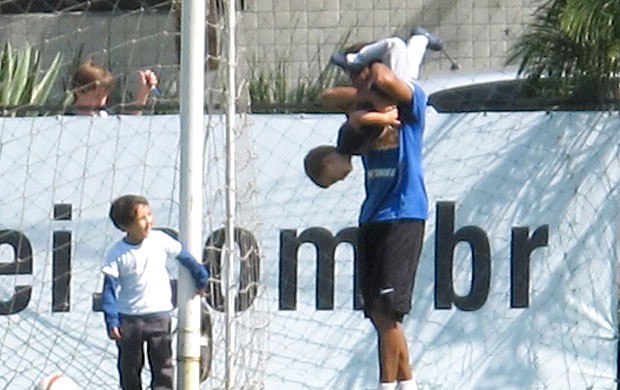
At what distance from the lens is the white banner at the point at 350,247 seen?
9758 mm

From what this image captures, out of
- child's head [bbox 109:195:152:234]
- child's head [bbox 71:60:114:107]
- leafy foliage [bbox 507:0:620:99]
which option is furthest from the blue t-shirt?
child's head [bbox 71:60:114:107]

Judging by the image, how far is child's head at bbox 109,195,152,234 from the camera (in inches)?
359

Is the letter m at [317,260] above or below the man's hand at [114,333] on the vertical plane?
above

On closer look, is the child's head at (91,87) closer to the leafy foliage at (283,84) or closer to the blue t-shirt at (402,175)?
the leafy foliage at (283,84)

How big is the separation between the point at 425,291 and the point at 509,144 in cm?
87

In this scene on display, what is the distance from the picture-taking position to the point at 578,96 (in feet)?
32.4

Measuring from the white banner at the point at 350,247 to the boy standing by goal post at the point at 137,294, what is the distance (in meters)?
0.55

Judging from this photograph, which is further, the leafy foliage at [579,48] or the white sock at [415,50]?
the leafy foliage at [579,48]

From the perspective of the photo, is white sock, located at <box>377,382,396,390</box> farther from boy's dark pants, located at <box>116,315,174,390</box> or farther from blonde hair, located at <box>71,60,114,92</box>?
blonde hair, located at <box>71,60,114,92</box>

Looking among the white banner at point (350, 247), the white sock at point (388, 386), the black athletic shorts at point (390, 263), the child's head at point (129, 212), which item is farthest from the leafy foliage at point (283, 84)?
the white sock at point (388, 386)

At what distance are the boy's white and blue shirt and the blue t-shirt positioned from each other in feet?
4.84

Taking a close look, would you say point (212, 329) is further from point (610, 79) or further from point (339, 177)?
point (610, 79)

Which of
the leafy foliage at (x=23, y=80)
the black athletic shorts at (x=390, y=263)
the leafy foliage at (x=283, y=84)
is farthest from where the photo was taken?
the leafy foliage at (x=283, y=84)

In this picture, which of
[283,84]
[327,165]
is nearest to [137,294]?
[327,165]
